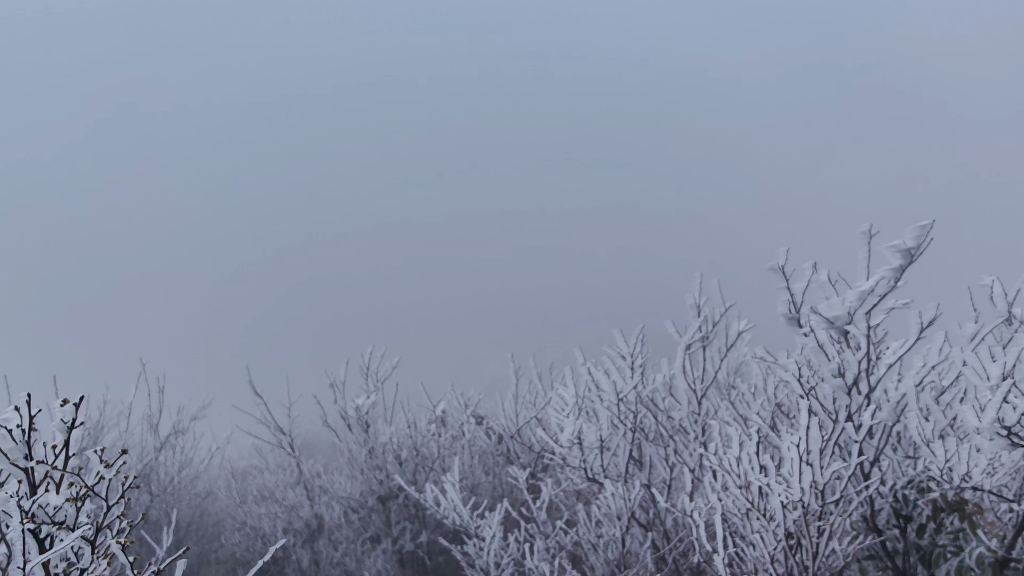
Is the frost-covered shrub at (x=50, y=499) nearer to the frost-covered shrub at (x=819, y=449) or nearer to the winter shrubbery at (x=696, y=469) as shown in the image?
the winter shrubbery at (x=696, y=469)

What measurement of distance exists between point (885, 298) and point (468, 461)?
218 inches

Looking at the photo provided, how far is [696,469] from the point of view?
4.32m

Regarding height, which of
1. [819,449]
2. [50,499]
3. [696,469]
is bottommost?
[50,499]

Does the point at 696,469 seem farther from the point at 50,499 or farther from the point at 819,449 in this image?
the point at 50,499

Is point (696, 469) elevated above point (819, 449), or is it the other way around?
point (696, 469)

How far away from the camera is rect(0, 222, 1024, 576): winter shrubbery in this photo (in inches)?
89.6

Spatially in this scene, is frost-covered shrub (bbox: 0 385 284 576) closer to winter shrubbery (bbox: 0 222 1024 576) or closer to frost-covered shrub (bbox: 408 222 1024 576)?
winter shrubbery (bbox: 0 222 1024 576)

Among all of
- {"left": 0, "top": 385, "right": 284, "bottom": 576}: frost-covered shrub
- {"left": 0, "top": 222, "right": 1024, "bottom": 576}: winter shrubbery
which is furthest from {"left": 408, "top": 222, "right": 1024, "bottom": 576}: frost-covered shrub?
{"left": 0, "top": 385, "right": 284, "bottom": 576}: frost-covered shrub

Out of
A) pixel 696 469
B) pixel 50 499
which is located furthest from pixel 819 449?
pixel 50 499

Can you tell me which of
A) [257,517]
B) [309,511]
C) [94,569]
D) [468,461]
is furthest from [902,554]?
[257,517]

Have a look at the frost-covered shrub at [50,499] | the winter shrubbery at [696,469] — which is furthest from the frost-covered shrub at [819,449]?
the frost-covered shrub at [50,499]

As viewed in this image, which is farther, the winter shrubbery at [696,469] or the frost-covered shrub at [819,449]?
the frost-covered shrub at [819,449]

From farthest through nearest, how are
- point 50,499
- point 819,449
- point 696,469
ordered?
1. point 696,469
2. point 819,449
3. point 50,499

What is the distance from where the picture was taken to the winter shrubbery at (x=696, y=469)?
228 centimetres
